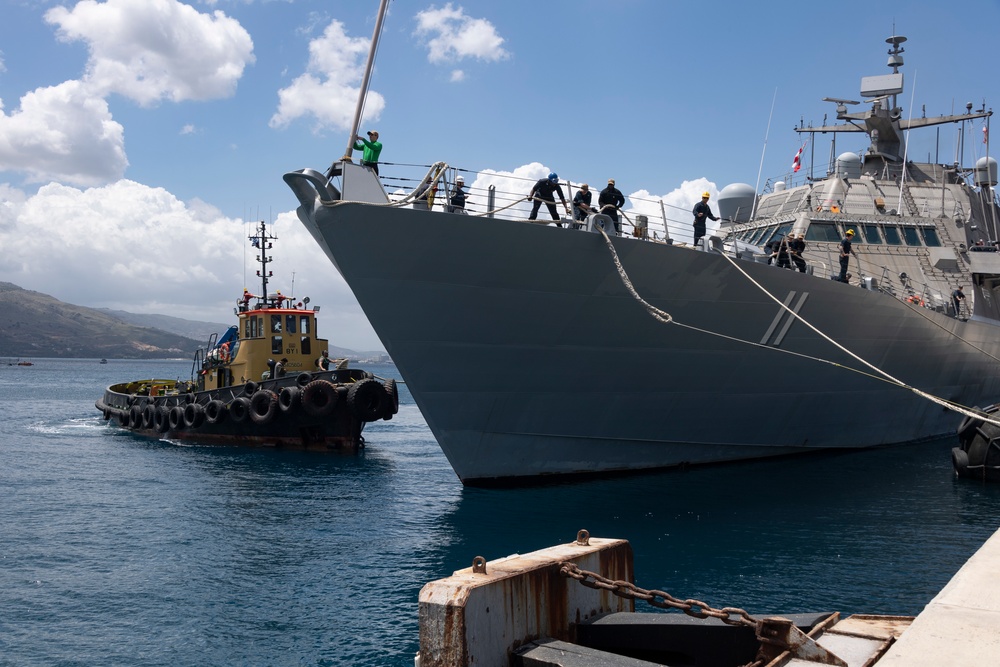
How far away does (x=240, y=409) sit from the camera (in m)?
21.2

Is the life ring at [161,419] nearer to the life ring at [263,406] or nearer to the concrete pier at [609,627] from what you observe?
the life ring at [263,406]

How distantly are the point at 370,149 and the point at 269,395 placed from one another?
11.7 m

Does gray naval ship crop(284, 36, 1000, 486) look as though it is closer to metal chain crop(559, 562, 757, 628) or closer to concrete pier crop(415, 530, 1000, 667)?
concrete pier crop(415, 530, 1000, 667)

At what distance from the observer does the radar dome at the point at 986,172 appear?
22969 millimetres

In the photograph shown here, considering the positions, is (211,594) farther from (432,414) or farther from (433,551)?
(432,414)

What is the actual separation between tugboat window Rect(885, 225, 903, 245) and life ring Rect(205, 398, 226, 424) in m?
17.8

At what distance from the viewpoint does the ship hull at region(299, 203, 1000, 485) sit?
1055 cm

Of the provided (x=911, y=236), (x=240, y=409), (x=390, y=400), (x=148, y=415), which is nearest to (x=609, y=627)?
(x=390, y=400)

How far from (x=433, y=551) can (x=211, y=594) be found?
104 inches

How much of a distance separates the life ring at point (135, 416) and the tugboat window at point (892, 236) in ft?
75.4

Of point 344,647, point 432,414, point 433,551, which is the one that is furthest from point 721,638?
point 432,414

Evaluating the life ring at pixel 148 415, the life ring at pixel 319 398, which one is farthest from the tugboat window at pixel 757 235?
the life ring at pixel 148 415

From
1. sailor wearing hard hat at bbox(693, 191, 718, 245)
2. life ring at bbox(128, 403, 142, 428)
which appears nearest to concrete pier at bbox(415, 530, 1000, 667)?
sailor wearing hard hat at bbox(693, 191, 718, 245)

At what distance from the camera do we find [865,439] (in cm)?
1695
